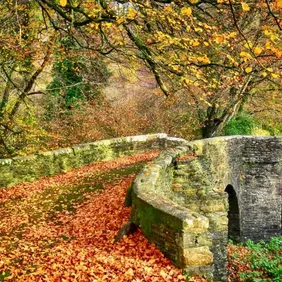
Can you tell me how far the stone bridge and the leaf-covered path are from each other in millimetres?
372

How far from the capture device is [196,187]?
9398mm

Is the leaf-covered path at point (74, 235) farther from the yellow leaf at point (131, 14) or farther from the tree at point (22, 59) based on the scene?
the yellow leaf at point (131, 14)

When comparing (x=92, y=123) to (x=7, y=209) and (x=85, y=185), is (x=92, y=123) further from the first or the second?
(x=7, y=209)

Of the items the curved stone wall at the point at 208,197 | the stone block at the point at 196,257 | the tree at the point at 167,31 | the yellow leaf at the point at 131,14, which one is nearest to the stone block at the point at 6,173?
the tree at the point at 167,31

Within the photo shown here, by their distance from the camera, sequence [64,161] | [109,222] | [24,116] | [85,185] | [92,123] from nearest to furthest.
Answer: [109,222]
[85,185]
[64,161]
[24,116]
[92,123]

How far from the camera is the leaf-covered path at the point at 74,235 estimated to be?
19.0 feet

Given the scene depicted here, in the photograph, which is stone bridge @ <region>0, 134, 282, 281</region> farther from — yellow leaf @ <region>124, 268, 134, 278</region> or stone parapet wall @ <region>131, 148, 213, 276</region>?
yellow leaf @ <region>124, 268, 134, 278</region>

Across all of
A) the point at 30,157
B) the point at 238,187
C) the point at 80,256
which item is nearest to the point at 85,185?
the point at 30,157

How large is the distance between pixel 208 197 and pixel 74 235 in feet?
8.91

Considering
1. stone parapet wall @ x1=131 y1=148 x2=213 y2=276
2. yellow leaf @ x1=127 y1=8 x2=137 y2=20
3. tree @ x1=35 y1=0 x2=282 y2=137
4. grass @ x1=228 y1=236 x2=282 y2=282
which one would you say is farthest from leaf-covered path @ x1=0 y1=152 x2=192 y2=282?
grass @ x1=228 y1=236 x2=282 y2=282

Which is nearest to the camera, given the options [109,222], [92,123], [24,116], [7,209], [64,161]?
[109,222]

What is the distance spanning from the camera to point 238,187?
16062 mm

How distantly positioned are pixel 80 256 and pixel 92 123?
12645mm

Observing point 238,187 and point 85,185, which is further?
point 238,187
